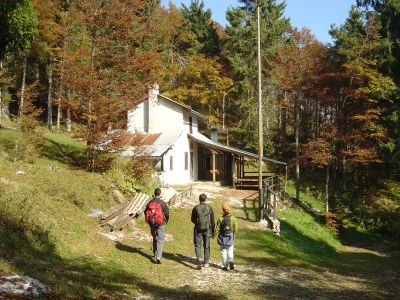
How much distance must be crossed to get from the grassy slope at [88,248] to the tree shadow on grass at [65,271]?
17mm

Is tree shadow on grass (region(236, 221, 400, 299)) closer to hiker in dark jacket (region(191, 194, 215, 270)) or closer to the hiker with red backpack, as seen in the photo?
the hiker with red backpack

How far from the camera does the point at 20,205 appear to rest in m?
11.1

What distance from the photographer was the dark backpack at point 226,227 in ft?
35.0

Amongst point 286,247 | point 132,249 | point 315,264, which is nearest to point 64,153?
point 286,247

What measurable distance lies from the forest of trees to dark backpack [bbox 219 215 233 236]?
10257 millimetres

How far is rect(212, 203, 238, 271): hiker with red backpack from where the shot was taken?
Result: 35.0 ft

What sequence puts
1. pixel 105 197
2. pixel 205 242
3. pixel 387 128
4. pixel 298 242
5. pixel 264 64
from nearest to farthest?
pixel 205 242 < pixel 105 197 < pixel 298 242 < pixel 387 128 < pixel 264 64

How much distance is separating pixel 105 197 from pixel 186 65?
3152cm

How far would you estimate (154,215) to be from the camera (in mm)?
10656

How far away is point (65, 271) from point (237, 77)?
39.2 m

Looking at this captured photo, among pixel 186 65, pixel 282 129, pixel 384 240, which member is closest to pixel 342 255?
pixel 384 240

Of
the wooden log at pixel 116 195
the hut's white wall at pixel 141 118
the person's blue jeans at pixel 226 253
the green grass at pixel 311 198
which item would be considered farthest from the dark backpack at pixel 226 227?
the hut's white wall at pixel 141 118

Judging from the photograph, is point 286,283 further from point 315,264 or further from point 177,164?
point 177,164

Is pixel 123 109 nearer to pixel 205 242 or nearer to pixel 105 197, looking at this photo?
pixel 105 197
